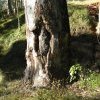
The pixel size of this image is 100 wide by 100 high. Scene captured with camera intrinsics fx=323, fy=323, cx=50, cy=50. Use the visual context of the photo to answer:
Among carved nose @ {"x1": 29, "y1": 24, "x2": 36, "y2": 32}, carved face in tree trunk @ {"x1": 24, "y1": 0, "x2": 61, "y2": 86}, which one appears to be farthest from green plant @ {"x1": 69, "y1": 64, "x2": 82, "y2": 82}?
carved nose @ {"x1": 29, "y1": 24, "x2": 36, "y2": 32}

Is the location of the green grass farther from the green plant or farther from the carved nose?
the carved nose

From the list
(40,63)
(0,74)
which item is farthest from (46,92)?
(0,74)

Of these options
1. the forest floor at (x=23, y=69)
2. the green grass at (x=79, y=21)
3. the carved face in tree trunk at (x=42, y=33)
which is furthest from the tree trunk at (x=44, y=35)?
the green grass at (x=79, y=21)

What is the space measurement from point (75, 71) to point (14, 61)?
5.59m

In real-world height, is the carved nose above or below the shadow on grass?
above

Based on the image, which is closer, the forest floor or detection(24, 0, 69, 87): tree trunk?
the forest floor

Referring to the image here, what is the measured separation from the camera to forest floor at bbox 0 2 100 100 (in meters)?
10.1

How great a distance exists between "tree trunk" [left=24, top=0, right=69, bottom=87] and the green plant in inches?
26.5

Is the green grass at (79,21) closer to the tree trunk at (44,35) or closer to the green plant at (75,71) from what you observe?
the tree trunk at (44,35)

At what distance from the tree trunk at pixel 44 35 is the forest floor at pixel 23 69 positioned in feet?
1.99

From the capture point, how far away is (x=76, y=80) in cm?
1136

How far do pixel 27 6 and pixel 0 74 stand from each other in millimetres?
3927

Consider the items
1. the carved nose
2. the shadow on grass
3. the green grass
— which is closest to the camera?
the carved nose

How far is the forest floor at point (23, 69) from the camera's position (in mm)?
10056
